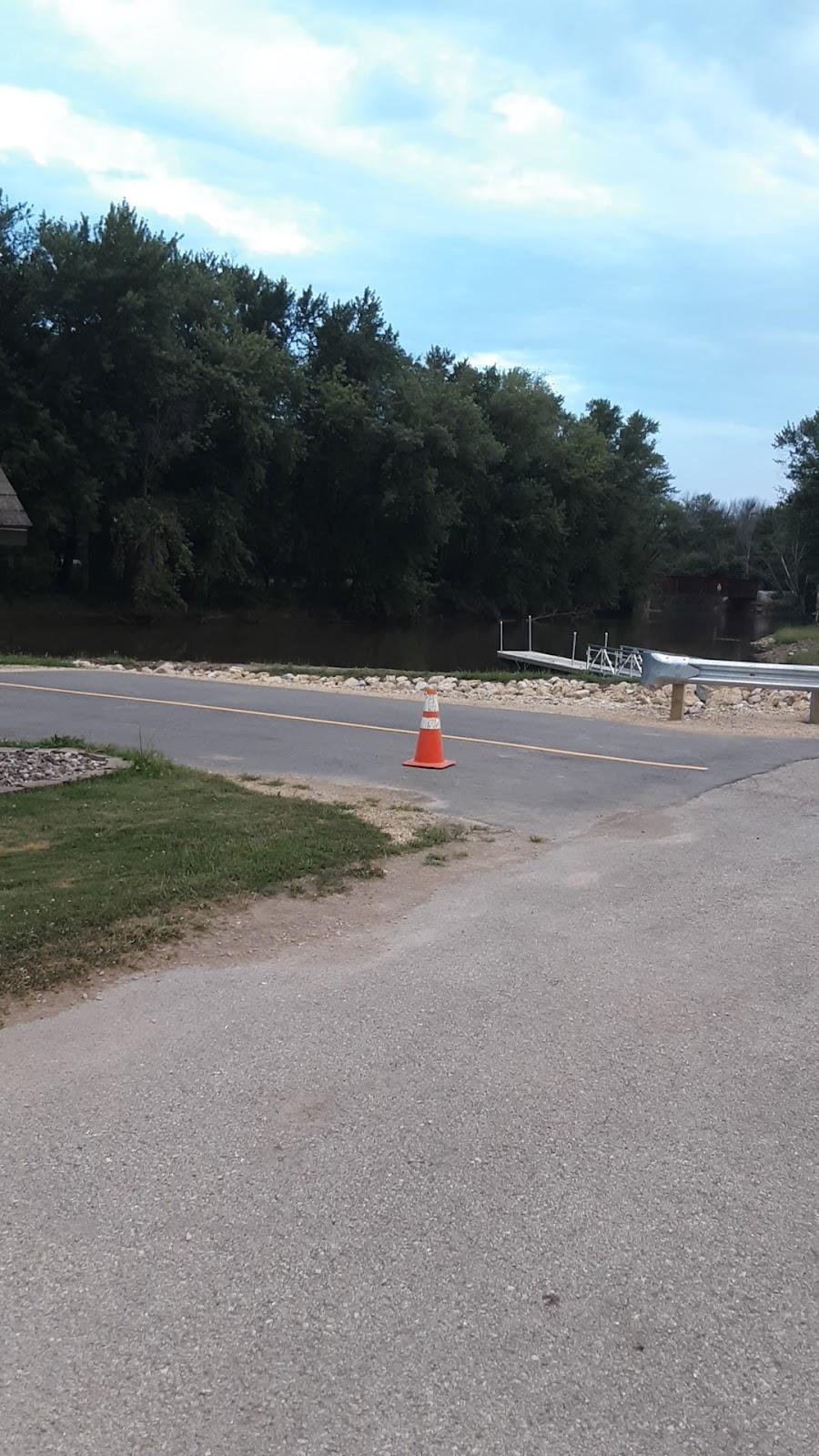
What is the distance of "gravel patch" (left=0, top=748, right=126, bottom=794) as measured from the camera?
9.17 meters

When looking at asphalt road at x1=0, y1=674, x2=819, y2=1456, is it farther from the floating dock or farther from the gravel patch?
the floating dock

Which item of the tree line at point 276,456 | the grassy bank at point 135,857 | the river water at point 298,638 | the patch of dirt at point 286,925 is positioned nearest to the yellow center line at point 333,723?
the grassy bank at point 135,857

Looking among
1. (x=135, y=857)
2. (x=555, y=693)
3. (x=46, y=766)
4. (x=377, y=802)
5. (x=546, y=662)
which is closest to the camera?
(x=135, y=857)

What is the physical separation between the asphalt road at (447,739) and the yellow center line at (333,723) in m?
0.02

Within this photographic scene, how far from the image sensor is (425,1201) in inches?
135

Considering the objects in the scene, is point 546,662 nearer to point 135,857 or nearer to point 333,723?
point 333,723

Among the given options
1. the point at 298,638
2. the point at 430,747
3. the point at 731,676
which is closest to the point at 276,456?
the point at 298,638

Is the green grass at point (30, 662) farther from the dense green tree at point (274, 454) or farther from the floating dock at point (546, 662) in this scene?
the dense green tree at point (274, 454)

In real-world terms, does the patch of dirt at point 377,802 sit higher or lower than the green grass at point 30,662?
lower

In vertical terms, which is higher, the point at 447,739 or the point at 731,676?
the point at 731,676

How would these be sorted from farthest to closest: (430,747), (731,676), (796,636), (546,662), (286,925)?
(796,636) → (546,662) → (731,676) → (430,747) → (286,925)

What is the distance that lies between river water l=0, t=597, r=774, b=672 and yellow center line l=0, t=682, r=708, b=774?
18.1 meters

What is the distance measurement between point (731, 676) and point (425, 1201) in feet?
45.9

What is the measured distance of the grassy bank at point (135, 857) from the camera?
5.59 meters
